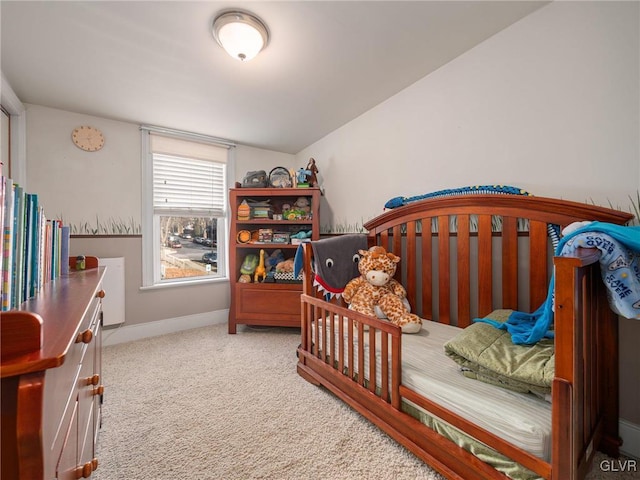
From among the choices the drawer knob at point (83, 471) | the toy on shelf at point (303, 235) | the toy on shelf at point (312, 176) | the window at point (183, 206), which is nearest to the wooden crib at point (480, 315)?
the toy on shelf at point (303, 235)

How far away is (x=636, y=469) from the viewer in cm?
115

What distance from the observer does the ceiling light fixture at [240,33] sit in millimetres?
1419

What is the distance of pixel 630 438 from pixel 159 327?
3421 mm

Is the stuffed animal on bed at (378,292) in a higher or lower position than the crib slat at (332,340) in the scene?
higher

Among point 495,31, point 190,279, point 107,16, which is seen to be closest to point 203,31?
point 107,16

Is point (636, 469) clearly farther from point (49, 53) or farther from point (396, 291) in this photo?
point (49, 53)

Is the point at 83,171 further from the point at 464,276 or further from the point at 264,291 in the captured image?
the point at 464,276

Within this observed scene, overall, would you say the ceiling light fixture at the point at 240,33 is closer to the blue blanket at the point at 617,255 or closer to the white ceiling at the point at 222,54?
the white ceiling at the point at 222,54

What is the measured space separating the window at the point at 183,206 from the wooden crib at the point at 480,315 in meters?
1.79

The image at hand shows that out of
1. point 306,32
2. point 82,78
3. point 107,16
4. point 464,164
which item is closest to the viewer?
point 107,16

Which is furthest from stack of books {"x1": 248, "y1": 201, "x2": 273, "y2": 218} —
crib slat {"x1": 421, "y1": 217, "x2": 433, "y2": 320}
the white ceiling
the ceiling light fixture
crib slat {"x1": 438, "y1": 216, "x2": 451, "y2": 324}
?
crib slat {"x1": 438, "y1": 216, "x2": 451, "y2": 324}

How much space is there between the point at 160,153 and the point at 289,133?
1.35m

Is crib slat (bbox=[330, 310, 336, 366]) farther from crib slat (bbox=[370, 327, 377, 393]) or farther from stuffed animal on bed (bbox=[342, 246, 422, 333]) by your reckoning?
crib slat (bbox=[370, 327, 377, 393])

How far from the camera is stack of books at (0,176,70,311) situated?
2.31 feet
